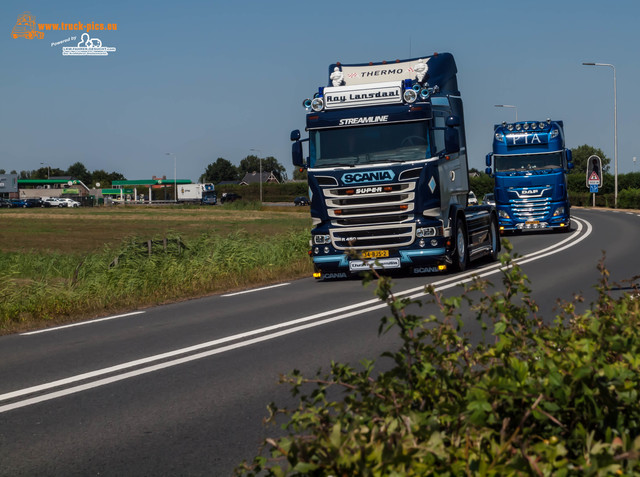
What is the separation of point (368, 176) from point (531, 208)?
16954 mm

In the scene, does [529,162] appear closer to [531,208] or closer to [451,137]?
[531,208]

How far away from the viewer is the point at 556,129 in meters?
32.0

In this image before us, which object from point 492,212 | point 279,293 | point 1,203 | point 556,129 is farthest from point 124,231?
point 1,203

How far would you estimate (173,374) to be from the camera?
8.54 m

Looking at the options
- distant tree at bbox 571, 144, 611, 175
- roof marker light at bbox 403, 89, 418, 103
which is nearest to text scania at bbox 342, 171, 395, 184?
roof marker light at bbox 403, 89, 418, 103

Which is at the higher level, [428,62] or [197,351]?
[428,62]

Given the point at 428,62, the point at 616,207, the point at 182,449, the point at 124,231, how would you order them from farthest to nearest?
the point at 616,207
the point at 124,231
the point at 428,62
the point at 182,449

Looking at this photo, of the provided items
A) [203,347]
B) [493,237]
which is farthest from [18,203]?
[203,347]

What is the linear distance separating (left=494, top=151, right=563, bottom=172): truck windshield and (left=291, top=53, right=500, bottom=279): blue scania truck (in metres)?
15.3

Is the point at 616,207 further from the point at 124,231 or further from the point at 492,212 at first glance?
the point at 492,212

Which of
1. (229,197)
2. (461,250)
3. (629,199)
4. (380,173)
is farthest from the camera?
(229,197)

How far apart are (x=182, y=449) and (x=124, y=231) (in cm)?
5121

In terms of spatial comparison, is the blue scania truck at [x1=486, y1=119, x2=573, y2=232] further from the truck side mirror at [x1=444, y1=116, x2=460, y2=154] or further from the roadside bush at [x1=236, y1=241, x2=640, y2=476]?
the roadside bush at [x1=236, y1=241, x2=640, y2=476]

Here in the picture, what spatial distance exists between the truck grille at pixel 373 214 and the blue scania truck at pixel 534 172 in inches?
639
